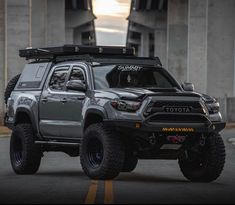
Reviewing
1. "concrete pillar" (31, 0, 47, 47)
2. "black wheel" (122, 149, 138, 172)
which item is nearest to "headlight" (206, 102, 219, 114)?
"black wheel" (122, 149, 138, 172)

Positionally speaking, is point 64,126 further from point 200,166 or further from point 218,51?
point 218,51

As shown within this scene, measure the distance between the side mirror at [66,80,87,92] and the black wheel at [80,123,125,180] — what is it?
83 centimetres

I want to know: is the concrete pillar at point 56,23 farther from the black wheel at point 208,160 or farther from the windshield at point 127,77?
the black wheel at point 208,160

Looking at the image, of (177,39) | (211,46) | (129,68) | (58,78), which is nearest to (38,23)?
(211,46)

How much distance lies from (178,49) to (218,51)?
1722cm

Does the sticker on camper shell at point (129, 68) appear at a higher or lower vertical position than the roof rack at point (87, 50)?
lower

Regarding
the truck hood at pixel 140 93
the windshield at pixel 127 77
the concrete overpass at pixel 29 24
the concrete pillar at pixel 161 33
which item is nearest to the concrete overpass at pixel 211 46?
the concrete overpass at pixel 29 24

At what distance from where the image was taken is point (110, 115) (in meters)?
14.7

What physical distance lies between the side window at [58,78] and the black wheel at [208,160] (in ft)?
9.20

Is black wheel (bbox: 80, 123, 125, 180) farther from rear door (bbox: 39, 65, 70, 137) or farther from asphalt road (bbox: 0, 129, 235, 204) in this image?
rear door (bbox: 39, 65, 70, 137)

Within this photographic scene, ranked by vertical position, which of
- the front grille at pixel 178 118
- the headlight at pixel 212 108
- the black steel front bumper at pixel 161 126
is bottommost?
the black steel front bumper at pixel 161 126

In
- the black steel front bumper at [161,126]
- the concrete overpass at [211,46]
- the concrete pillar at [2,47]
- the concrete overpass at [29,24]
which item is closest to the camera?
the black steel front bumper at [161,126]

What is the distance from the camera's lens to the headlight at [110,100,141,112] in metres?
14.5

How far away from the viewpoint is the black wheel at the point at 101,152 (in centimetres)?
1457
